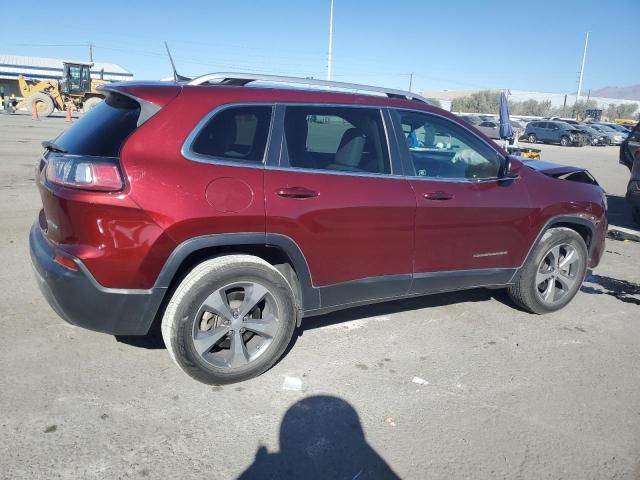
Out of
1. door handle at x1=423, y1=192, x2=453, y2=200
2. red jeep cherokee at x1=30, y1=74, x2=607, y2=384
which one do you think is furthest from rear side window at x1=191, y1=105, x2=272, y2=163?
door handle at x1=423, y1=192, x2=453, y2=200

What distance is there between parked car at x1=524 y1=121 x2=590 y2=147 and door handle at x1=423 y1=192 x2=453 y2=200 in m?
34.5

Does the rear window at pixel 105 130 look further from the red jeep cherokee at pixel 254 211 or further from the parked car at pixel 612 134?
the parked car at pixel 612 134

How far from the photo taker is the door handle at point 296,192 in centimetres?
303

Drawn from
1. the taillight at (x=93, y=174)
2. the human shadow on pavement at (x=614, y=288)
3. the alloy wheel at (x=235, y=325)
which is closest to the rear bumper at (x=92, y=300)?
the alloy wheel at (x=235, y=325)

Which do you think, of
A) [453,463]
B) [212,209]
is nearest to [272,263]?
[212,209]

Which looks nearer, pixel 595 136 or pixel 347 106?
pixel 347 106

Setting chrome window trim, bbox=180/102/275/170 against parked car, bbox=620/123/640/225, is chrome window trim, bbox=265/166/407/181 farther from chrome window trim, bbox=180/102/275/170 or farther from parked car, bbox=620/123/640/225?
parked car, bbox=620/123/640/225

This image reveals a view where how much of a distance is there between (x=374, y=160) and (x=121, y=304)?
1908 mm

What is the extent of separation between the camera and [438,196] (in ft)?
11.9

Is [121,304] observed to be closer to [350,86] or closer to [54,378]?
[54,378]

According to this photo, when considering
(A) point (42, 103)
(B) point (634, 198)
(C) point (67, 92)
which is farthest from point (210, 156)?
(A) point (42, 103)

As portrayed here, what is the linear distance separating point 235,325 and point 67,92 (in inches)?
1208

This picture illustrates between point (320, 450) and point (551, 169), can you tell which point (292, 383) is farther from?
point (551, 169)

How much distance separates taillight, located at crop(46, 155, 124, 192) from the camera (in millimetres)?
2652
